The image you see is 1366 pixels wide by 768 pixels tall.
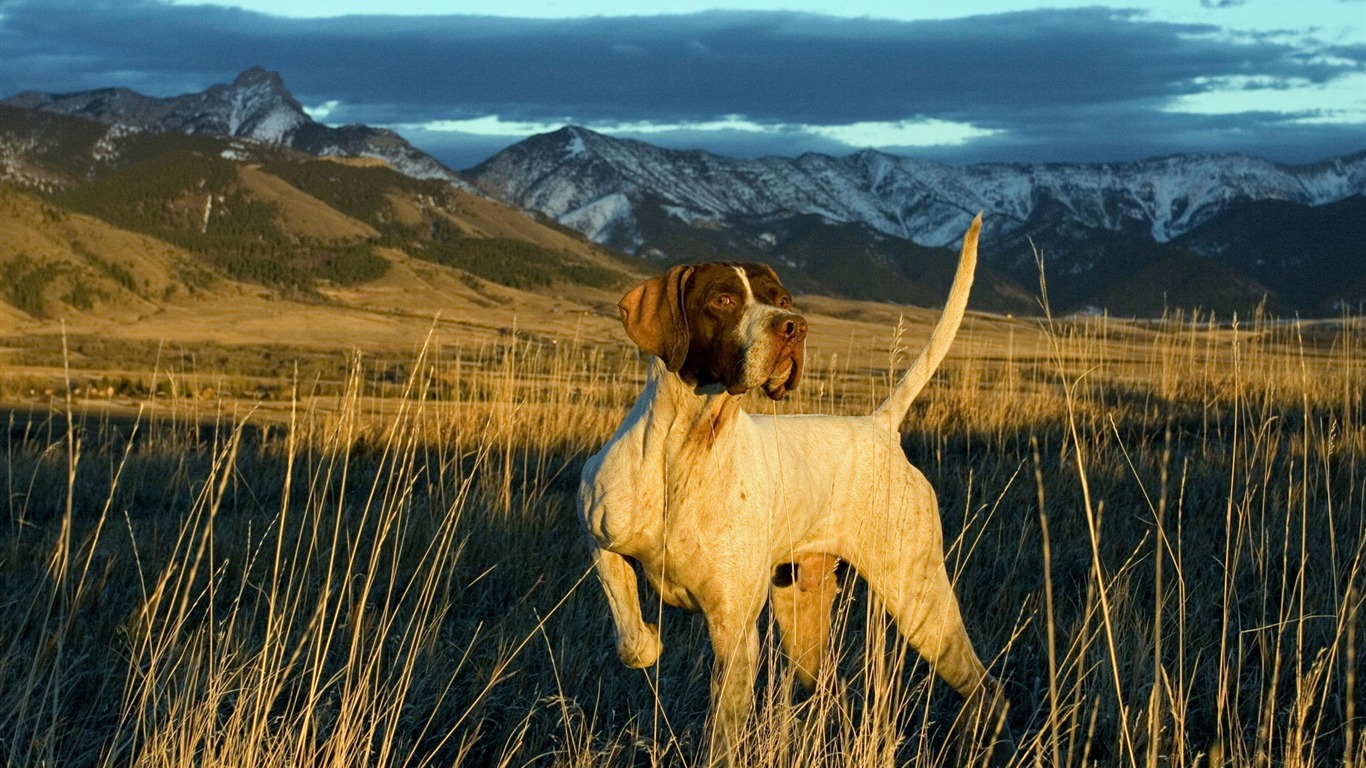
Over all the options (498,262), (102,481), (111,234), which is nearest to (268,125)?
(498,262)

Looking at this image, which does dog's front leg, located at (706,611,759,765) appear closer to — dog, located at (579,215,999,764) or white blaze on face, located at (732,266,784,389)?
dog, located at (579,215,999,764)

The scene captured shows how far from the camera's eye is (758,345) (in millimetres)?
3656

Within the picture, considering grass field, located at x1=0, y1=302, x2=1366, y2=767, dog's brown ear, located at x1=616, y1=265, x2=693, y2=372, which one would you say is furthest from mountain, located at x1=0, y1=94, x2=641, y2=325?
dog's brown ear, located at x1=616, y1=265, x2=693, y2=372

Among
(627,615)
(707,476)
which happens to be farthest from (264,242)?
(707,476)

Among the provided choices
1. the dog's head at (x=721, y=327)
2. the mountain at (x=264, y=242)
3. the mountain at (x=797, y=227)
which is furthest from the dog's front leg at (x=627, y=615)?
the mountain at (x=797, y=227)

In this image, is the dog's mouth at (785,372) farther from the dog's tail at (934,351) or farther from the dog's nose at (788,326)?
the dog's tail at (934,351)

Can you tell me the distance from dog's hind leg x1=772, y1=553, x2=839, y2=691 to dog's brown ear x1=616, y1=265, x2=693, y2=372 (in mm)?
1038

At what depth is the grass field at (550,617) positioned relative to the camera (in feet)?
12.5

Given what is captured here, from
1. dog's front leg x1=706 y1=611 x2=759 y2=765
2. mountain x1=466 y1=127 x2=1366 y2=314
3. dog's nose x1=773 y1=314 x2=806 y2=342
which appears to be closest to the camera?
dog's nose x1=773 y1=314 x2=806 y2=342

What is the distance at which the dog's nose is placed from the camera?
362cm

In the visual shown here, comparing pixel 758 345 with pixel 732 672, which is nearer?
pixel 758 345

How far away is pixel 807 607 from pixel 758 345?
4.48 ft

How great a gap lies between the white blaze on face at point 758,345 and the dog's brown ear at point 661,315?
18 centimetres

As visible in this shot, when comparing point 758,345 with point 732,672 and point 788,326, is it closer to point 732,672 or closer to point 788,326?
point 788,326
